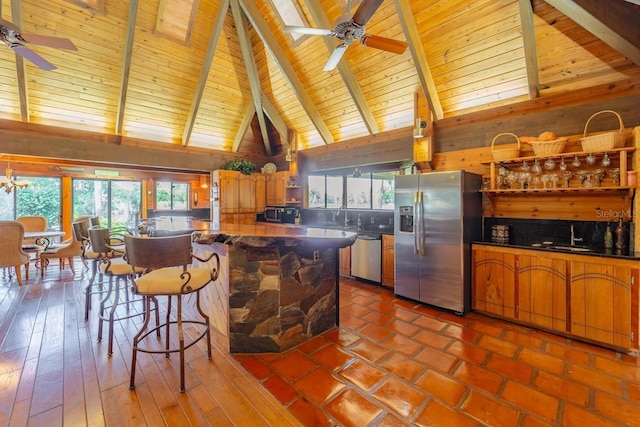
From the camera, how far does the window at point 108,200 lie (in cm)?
785

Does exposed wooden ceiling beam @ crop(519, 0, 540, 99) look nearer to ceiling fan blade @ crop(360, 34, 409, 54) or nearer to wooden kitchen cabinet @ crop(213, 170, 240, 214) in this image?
ceiling fan blade @ crop(360, 34, 409, 54)

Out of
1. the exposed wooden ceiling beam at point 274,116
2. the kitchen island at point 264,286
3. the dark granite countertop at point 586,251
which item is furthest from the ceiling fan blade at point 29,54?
the dark granite countertop at point 586,251

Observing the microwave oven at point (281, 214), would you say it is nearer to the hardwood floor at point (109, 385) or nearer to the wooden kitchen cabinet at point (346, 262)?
the wooden kitchen cabinet at point (346, 262)

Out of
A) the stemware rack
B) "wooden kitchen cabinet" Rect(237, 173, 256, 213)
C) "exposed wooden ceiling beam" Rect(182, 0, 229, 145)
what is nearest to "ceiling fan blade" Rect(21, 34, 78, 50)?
"exposed wooden ceiling beam" Rect(182, 0, 229, 145)

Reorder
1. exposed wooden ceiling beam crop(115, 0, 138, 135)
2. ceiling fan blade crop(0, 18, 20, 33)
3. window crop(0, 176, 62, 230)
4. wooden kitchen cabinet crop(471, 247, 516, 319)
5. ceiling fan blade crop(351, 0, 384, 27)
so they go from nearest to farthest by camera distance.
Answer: ceiling fan blade crop(351, 0, 384, 27), ceiling fan blade crop(0, 18, 20, 33), wooden kitchen cabinet crop(471, 247, 516, 319), exposed wooden ceiling beam crop(115, 0, 138, 135), window crop(0, 176, 62, 230)

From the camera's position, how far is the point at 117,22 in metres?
4.33

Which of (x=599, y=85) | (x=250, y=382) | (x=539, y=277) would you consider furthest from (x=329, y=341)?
(x=599, y=85)

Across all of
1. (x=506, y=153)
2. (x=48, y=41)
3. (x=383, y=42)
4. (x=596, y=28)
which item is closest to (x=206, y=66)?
(x=48, y=41)

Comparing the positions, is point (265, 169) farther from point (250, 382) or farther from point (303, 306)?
point (250, 382)

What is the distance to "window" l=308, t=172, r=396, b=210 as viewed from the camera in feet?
17.5

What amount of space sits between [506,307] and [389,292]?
4.91ft

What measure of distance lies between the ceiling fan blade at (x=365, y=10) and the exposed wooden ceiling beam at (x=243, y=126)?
4.26 meters

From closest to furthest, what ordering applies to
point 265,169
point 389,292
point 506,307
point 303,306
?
1. point 303,306
2. point 506,307
3. point 389,292
4. point 265,169

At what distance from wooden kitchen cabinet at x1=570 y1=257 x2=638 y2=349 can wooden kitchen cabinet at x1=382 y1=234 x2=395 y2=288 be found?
209 centimetres
